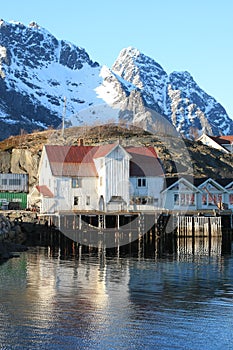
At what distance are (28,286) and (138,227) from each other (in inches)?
1237

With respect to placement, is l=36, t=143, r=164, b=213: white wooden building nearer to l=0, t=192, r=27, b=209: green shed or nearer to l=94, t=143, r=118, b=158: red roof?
l=94, t=143, r=118, b=158: red roof

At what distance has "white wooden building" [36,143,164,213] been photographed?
6738cm

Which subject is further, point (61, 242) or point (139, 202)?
point (139, 202)

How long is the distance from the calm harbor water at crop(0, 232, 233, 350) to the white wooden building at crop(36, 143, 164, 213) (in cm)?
1746

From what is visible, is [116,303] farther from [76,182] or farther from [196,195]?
[196,195]

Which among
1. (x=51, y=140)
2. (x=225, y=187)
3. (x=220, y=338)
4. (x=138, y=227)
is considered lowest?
(x=220, y=338)

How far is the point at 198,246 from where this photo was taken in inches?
2354

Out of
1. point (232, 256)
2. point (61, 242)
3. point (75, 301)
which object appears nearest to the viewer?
point (75, 301)

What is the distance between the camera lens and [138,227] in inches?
2603

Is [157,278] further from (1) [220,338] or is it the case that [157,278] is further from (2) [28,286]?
(1) [220,338]

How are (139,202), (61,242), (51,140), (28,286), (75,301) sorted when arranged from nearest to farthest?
(75,301) < (28,286) < (61,242) < (139,202) < (51,140)

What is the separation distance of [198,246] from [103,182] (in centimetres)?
1315

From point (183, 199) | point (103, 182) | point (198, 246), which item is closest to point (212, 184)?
point (183, 199)

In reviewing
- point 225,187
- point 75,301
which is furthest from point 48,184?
point 75,301
